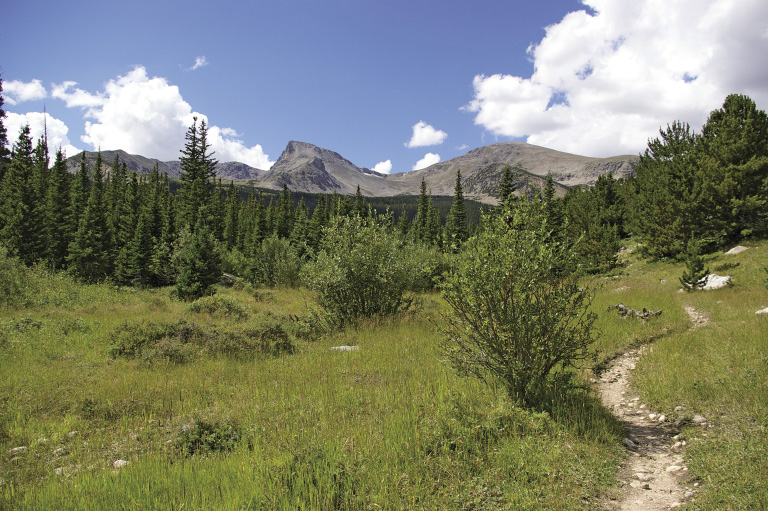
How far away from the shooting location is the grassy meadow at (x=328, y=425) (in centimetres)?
386

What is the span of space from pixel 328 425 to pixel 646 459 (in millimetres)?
4643

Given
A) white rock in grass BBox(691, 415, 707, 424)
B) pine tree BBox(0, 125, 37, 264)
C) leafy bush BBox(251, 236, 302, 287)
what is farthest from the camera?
leafy bush BBox(251, 236, 302, 287)

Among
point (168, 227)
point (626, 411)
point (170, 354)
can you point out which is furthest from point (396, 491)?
point (168, 227)

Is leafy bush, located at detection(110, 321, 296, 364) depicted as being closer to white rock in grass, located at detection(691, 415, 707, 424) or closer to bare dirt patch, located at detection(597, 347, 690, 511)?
bare dirt patch, located at detection(597, 347, 690, 511)

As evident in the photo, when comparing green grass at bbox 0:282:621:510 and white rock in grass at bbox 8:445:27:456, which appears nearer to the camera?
green grass at bbox 0:282:621:510

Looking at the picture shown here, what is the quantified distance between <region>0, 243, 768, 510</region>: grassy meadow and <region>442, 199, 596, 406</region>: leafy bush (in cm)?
57

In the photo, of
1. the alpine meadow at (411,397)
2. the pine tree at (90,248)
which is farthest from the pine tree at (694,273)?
the pine tree at (90,248)

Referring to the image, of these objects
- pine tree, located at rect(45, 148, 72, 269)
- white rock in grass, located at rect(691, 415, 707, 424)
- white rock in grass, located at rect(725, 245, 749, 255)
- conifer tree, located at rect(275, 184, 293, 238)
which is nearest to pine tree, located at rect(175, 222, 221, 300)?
pine tree, located at rect(45, 148, 72, 269)

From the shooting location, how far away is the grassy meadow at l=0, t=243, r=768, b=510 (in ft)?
12.7

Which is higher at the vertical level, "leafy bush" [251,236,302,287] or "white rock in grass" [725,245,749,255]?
"white rock in grass" [725,245,749,255]

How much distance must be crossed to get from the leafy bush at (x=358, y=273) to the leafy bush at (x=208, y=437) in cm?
826

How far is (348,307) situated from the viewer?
14328 mm

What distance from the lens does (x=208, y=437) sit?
203 inches

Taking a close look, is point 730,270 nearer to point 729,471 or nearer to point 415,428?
point 729,471
